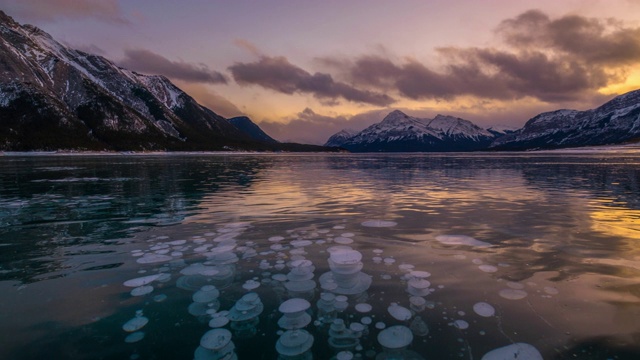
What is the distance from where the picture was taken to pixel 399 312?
23.4 feet

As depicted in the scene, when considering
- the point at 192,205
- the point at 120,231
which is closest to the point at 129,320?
the point at 120,231

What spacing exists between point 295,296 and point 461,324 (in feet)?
11.5

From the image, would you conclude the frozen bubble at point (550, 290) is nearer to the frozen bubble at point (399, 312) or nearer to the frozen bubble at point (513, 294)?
the frozen bubble at point (513, 294)

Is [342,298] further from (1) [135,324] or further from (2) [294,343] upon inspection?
(1) [135,324]

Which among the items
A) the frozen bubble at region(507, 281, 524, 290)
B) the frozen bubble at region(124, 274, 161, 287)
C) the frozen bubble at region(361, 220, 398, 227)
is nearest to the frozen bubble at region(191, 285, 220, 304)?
the frozen bubble at region(124, 274, 161, 287)

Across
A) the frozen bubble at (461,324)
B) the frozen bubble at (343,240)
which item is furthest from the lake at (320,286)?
the frozen bubble at (343,240)

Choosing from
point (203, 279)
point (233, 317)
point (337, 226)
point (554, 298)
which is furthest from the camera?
point (337, 226)

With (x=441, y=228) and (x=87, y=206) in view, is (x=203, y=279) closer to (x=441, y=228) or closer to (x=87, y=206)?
(x=441, y=228)

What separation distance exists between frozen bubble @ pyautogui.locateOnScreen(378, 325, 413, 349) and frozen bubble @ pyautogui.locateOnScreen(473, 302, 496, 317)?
1724 millimetres

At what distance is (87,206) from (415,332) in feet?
68.5

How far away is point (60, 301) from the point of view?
7.63 metres

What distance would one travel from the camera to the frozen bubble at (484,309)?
23.0 feet

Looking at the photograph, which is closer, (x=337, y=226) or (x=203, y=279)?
(x=203, y=279)

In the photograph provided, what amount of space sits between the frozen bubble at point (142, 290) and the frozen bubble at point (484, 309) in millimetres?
7280
